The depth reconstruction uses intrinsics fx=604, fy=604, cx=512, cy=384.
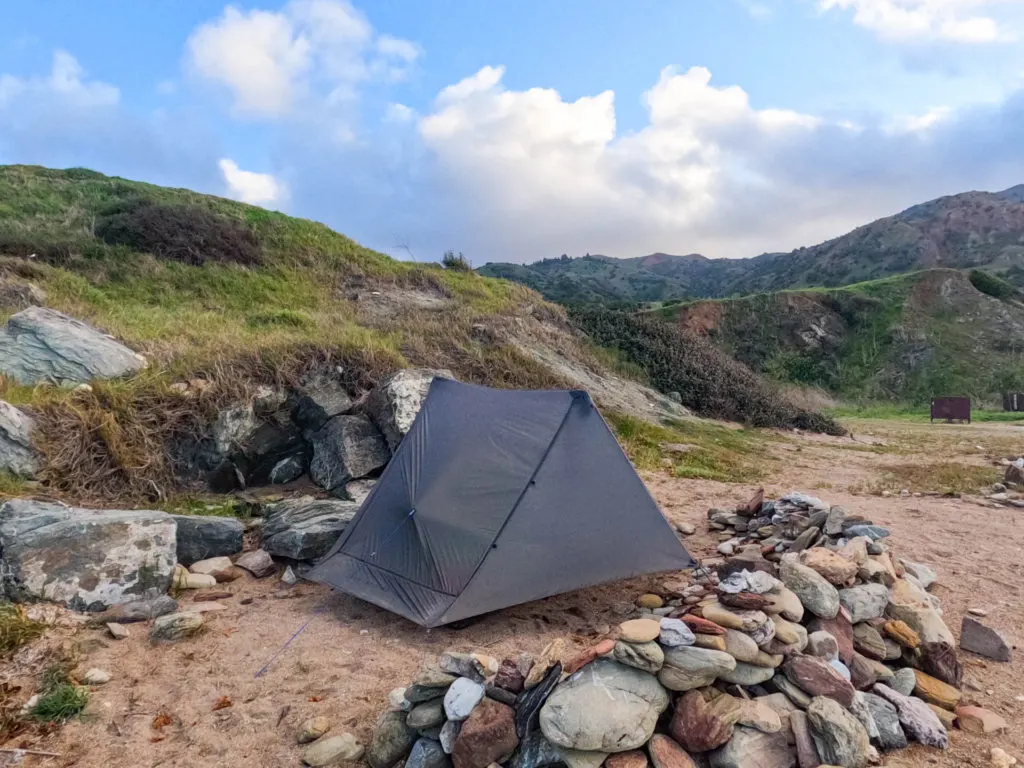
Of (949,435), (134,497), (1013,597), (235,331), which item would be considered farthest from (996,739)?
(949,435)

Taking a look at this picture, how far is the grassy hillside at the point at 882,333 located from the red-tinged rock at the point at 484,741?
31.0m

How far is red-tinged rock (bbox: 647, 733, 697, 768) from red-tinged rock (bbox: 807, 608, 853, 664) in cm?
143

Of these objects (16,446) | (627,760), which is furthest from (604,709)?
(16,446)

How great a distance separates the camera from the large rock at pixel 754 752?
274 centimetres

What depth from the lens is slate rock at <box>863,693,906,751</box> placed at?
10.1 feet

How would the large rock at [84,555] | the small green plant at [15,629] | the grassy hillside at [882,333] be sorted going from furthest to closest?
the grassy hillside at [882,333]
the large rock at [84,555]
the small green plant at [15,629]

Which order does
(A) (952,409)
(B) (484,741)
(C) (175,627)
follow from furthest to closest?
(A) (952,409), (C) (175,627), (B) (484,741)

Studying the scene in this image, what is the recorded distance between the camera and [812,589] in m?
3.84

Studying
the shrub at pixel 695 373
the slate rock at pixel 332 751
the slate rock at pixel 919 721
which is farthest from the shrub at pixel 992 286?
the slate rock at pixel 332 751

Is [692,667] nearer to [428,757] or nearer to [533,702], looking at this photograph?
[533,702]

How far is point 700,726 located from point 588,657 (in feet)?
1.93

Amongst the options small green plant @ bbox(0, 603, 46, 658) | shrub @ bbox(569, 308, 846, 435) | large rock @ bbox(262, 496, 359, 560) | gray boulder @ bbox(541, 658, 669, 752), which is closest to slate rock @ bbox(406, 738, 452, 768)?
gray boulder @ bbox(541, 658, 669, 752)

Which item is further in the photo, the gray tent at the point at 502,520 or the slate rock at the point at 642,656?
the gray tent at the point at 502,520

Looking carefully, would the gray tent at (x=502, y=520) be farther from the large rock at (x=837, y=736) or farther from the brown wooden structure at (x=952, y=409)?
the brown wooden structure at (x=952, y=409)
